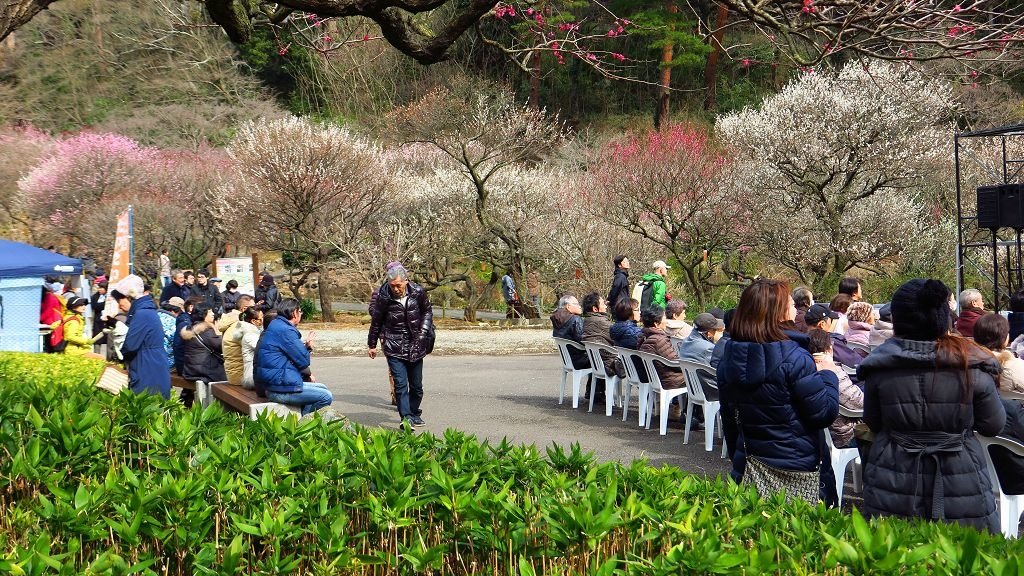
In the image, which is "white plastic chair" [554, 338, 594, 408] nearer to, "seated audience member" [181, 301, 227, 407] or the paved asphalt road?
the paved asphalt road

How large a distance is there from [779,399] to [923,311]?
0.80 meters

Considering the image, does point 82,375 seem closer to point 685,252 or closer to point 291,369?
point 291,369

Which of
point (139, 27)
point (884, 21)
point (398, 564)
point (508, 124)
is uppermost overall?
point (139, 27)

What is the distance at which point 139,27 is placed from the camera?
42000 mm

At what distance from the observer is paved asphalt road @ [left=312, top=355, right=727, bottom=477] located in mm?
8984

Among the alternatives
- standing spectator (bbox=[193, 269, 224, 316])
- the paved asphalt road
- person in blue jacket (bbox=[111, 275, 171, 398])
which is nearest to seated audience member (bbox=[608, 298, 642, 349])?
the paved asphalt road

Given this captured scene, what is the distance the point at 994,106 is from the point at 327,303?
22307 millimetres

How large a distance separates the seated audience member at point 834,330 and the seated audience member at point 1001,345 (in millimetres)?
1163

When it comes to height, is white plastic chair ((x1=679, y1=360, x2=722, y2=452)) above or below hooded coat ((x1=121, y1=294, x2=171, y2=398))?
below

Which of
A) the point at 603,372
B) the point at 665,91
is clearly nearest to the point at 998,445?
the point at 603,372

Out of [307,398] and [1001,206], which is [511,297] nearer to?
[1001,206]

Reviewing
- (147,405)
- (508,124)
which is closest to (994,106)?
(508,124)

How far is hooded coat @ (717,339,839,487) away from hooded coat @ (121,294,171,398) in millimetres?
5623

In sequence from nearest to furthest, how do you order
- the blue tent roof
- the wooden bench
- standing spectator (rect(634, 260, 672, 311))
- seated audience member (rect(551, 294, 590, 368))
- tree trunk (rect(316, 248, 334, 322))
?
the wooden bench < seated audience member (rect(551, 294, 590, 368)) < standing spectator (rect(634, 260, 672, 311)) < the blue tent roof < tree trunk (rect(316, 248, 334, 322))
